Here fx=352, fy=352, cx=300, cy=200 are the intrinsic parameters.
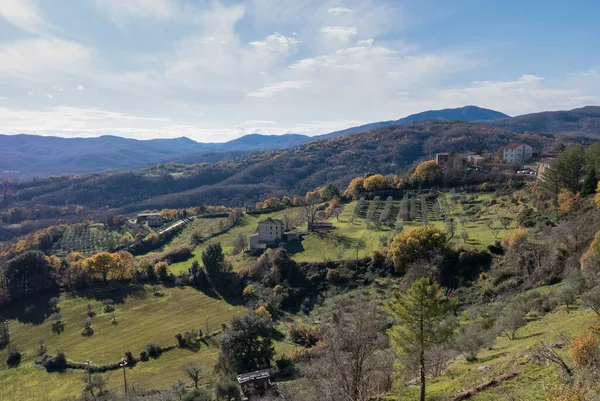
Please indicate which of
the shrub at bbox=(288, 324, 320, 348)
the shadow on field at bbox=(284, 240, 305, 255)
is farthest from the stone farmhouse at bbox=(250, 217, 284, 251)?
the shrub at bbox=(288, 324, 320, 348)

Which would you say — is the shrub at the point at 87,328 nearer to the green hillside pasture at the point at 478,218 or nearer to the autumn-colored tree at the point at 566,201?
the green hillside pasture at the point at 478,218

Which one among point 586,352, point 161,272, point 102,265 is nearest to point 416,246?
point 586,352

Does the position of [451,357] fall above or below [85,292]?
above

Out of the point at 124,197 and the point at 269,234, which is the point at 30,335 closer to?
the point at 269,234

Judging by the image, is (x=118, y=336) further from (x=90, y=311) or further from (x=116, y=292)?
(x=116, y=292)

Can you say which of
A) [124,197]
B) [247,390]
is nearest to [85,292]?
[247,390]
